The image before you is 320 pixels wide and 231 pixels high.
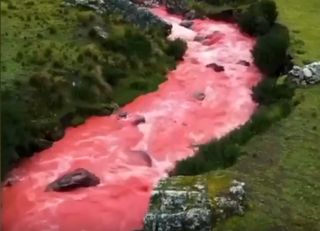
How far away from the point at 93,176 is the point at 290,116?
5.97 m

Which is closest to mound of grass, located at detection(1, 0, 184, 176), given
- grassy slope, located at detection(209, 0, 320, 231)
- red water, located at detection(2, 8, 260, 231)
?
red water, located at detection(2, 8, 260, 231)

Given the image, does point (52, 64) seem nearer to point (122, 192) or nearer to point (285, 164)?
point (122, 192)

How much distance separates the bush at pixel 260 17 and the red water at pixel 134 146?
57 centimetres

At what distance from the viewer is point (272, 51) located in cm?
2709

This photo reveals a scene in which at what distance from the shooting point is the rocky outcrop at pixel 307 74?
2402 cm

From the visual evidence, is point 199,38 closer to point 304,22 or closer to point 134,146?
point 304,22

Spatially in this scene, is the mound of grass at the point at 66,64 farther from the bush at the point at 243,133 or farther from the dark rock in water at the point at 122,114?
the bush at the point at 243,133

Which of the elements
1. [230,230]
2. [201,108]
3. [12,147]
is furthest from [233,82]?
[230,230]

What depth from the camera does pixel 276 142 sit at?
65.3 ft

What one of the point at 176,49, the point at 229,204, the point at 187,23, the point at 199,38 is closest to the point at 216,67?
the point at 176,49

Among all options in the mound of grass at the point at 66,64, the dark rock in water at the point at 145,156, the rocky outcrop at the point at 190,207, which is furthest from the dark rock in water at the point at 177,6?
the rocky outcrop at the point at 190,207

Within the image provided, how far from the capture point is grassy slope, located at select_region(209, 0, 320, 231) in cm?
1573

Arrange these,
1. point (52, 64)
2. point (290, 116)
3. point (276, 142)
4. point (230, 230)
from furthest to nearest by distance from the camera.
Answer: point (52, 64), point (290, 116), point (276, 142), point (230, 230)

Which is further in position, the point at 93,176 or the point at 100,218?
the point at 93,176
